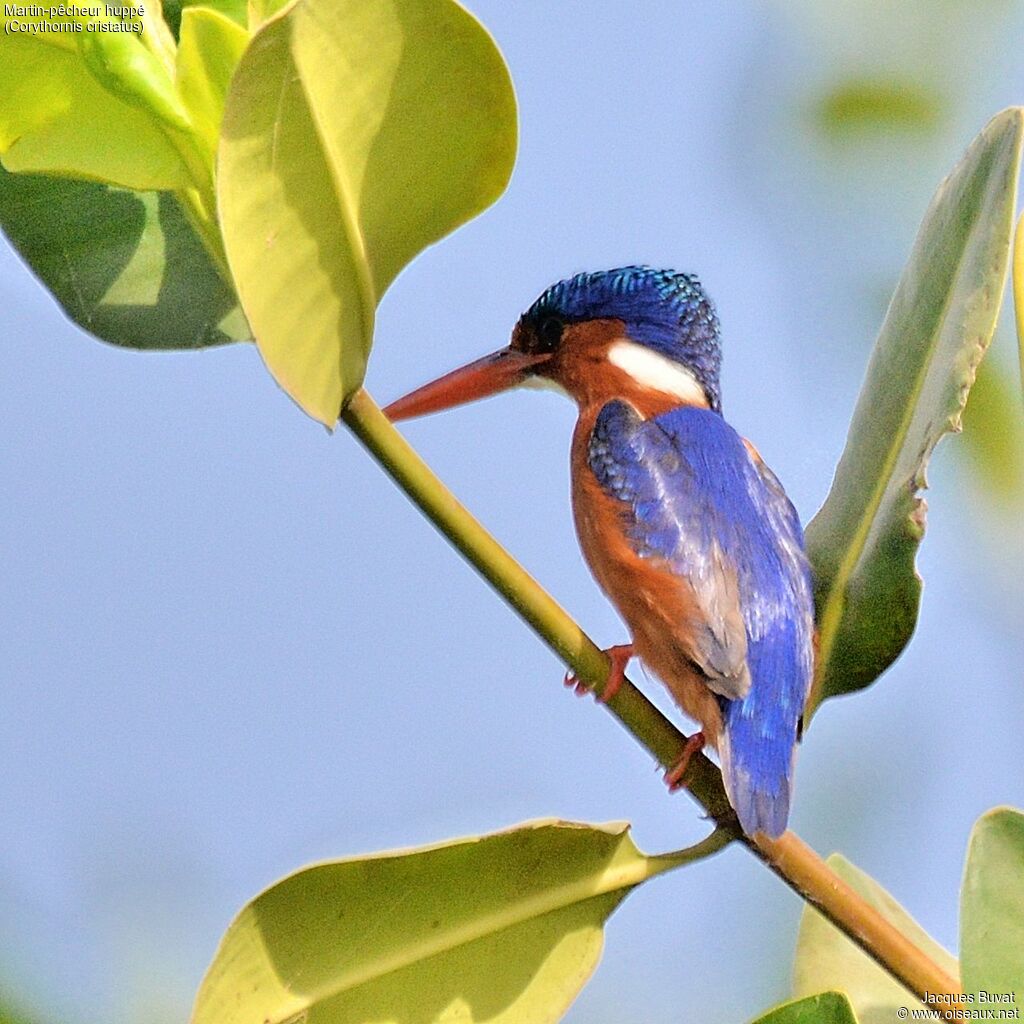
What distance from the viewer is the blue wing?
61.7 inches

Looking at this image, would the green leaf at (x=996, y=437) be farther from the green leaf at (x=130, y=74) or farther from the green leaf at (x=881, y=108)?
the green leaf at (x=130, y=74)

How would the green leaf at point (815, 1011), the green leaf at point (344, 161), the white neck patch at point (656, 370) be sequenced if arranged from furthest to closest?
the white neck patch at point (656, 370)
the green leaf at point (815, 1011)
the green leaf at point (344, 161)

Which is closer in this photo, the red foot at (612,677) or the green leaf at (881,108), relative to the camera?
the red foot at (612,677)

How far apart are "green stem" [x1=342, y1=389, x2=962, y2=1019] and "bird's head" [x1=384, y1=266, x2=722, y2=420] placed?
1.17 m

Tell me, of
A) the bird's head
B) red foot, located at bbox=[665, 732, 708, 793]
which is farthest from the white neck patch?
red foot, located at bbox=[665, 732, 708, 793]

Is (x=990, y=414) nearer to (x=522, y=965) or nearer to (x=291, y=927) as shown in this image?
(x=522, y=965)

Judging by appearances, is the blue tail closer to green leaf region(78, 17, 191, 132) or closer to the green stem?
the green stem

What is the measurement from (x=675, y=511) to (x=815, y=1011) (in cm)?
89

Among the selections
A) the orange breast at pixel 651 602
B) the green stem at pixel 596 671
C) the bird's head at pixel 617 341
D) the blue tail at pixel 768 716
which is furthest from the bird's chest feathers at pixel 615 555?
the green stem at pixel 596 671

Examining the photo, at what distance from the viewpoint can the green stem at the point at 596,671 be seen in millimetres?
864

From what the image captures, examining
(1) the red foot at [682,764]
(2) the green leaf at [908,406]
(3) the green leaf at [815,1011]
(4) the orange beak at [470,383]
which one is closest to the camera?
(3) the green leaf at [815,1011]

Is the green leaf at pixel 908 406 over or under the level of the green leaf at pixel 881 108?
under

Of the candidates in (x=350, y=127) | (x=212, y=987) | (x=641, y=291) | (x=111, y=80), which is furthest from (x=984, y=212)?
(x=641, y=291)

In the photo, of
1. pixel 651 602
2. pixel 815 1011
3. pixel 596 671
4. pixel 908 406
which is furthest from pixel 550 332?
pixel 815 1011
